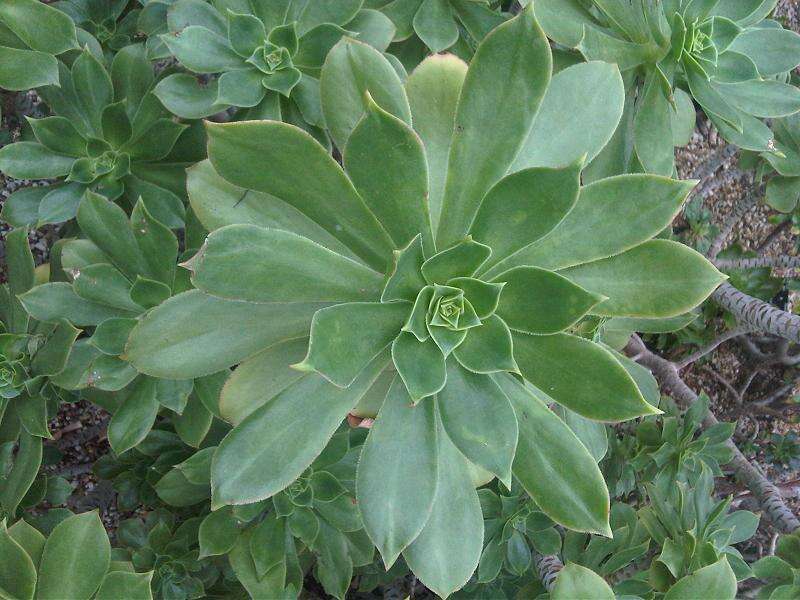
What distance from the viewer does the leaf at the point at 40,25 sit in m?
1.60

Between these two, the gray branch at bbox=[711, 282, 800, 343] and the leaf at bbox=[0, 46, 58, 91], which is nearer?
the leaf at bbox=[0, 46, 58, 91]

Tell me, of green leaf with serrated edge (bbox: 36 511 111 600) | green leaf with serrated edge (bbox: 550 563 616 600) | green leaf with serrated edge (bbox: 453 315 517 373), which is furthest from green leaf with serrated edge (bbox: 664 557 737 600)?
green leaf with serrated edge (bbox: 36 511 111 600)

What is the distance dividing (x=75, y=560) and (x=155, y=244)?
73cm

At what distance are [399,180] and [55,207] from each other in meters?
1.18

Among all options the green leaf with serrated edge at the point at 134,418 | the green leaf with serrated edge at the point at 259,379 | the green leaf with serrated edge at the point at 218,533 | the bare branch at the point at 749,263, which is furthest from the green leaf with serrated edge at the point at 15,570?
the bare branch at the point at 749,263

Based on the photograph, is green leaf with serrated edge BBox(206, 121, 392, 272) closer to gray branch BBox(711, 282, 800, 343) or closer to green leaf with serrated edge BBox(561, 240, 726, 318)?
green leaf with serrated edge BBox(561, 240, 726, 318)

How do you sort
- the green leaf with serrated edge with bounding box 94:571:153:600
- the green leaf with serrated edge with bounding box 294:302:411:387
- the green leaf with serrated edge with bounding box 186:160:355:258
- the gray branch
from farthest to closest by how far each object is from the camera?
1. the gray branch
2. the green leaf with serrated edge with bounding box 94:571:153:600
3. the green leaf with serrated edge with bounding box 186:160:355:258
4. the green leaf with serrated edge with bounding box 294:302:411:387

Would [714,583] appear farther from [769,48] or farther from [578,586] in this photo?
[769,48]

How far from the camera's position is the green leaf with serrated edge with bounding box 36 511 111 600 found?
4.62 ft

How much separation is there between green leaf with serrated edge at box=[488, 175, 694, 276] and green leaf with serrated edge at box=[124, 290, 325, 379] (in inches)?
15.6

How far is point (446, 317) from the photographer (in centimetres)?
105

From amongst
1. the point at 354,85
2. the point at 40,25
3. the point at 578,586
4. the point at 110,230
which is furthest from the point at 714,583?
the point at 40,25

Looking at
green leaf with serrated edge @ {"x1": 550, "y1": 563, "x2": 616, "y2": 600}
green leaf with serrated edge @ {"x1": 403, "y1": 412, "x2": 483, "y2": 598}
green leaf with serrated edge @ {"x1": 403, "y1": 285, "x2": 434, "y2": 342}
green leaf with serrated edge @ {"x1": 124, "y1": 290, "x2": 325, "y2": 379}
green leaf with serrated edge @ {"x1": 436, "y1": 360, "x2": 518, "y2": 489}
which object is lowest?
green leaf with serrated edge @ {"x1": 550, "y1": 563, "x2": 616, "y2": 600}

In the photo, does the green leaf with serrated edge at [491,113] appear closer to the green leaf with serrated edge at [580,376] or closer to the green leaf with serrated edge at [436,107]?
the green leaf with serrated edge at [436,107]
